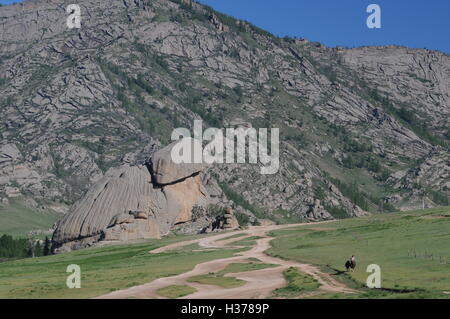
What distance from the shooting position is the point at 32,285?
292ft

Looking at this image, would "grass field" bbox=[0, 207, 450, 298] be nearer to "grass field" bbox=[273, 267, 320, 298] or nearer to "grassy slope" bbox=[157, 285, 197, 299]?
"grass field" bbox=[273, 267, 320, 298]

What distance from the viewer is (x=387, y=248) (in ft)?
A: 333

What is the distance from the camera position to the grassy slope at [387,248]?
7203 cm

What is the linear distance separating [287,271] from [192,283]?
1246cm

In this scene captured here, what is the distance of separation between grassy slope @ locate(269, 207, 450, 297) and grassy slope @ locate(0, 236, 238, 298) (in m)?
17.1

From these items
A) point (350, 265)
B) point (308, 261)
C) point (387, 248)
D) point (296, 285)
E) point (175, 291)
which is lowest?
point (175, 291)

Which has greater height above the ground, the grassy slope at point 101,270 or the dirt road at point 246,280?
the dirt road at point 246,280

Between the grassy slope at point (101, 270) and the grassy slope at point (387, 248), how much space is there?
1708cm

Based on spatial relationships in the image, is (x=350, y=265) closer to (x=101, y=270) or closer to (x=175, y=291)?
(x=175, y=291)

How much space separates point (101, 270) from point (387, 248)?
43051 mm
